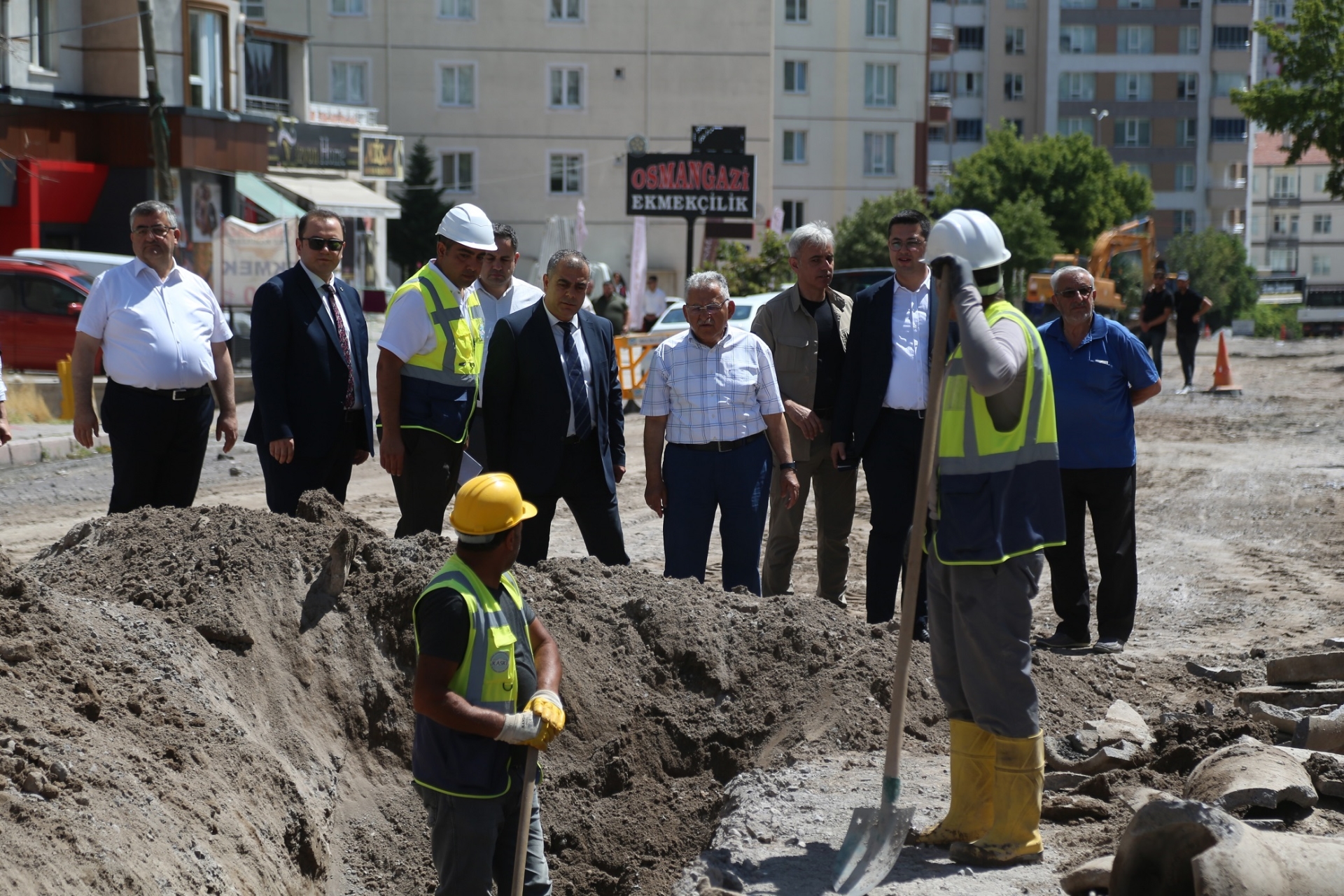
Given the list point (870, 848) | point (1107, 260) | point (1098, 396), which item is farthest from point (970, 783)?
point (1107, 260)

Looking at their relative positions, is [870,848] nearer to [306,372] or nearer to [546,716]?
[546,716]

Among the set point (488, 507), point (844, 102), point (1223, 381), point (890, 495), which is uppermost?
point (844, 102)

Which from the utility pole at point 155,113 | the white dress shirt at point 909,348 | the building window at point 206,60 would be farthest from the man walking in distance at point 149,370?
the building window at point 206,60

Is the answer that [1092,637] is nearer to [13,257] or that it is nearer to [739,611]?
[739,611]

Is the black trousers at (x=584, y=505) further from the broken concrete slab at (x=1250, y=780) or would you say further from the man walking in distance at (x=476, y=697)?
the broken concrete slab at (x=1250, y=780)

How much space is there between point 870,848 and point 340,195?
1453 inches

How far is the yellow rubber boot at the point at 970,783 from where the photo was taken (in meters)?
4.43

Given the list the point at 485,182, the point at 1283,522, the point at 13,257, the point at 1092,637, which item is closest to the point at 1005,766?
the point at 1092,637

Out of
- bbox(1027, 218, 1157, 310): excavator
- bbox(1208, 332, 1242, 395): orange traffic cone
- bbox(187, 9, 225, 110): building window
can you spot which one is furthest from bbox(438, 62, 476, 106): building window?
bbox(1208, 332, 1242, 395): orange traffic cone

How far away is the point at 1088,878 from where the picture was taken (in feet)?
13.3

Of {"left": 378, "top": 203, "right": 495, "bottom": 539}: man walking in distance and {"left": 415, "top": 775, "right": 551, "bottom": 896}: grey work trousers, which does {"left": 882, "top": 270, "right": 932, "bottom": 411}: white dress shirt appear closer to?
{"left": 378, "top": 203, "right": 495, "bottom": 539}: man walking in distance

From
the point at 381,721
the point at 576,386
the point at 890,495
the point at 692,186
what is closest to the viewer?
the point at 381,721

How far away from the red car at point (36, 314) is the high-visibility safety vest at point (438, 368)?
1528 cm

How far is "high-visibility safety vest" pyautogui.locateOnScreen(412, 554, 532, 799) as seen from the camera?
12.1 feet
